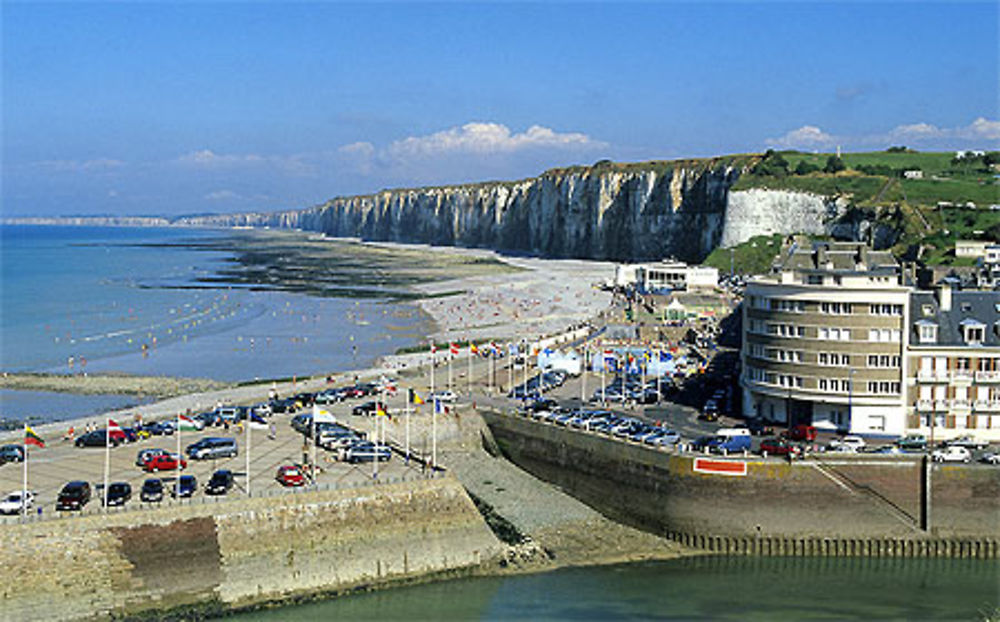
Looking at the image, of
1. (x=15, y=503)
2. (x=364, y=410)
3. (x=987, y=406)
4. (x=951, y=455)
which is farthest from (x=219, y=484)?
(x=987, y=406)

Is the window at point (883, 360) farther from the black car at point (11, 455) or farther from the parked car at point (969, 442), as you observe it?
the black car at point (11, 455)

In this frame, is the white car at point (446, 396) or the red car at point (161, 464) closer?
the red car at point (161, 464)

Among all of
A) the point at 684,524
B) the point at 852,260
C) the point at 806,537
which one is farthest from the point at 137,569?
the point at 852,260

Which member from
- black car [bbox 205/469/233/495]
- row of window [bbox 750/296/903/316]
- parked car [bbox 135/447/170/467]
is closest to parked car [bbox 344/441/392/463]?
black car [bbox 205/469/233/495]

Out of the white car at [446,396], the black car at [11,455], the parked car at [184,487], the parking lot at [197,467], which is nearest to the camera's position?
the parked car at [184,487]

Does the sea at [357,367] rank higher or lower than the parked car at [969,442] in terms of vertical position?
lower

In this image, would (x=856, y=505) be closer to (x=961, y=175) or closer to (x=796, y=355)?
(x=796, y=355)

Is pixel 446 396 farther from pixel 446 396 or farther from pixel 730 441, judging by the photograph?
pixel 730 441

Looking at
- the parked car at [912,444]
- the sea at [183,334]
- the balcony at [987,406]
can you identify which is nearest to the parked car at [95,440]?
the sea at [183,334]
